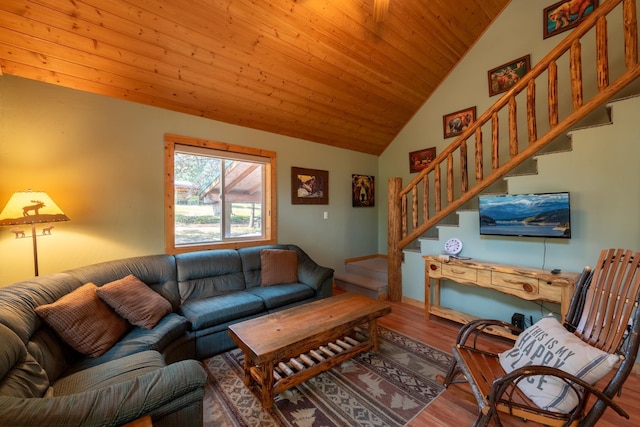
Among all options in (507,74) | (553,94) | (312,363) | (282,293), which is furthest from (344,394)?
(507,74)

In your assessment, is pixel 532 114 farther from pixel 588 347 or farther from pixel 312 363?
pixel 312 363

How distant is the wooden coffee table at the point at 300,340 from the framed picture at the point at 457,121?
314 centimetres

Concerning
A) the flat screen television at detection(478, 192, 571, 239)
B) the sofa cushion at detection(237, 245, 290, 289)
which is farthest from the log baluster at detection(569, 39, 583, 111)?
the sofa cushion at detection(237, 245, 290, 289)

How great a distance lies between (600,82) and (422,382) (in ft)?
9.98

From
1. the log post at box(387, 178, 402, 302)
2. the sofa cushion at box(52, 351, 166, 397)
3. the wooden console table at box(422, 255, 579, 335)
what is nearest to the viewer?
the sofa cushion at box(52, 351, 166, 397)

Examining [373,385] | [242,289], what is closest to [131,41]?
[242,289]

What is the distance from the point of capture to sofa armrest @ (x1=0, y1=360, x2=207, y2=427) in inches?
34.9

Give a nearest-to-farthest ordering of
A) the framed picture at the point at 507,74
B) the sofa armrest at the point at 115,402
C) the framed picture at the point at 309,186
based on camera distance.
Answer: the sofa armrest at the point at 115,402 → the framed picture at the point at 507,74 → the framed picture at the point at 309,186

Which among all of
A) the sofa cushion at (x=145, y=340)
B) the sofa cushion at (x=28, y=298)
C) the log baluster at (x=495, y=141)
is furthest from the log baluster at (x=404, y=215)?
the sofa cushion at (x=28, y=298)

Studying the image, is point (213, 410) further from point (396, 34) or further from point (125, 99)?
point (396, 34)

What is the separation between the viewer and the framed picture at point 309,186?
13.3ft

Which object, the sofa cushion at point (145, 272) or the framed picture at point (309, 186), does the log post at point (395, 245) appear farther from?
the sofa cushion at point (145, 272)

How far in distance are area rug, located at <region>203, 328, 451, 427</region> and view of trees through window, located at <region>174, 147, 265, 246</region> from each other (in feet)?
5.36

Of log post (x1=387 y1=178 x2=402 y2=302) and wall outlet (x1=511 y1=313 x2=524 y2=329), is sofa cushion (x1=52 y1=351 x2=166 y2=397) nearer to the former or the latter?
log post (x1=387 y1=178 x2=402 y2=302)
